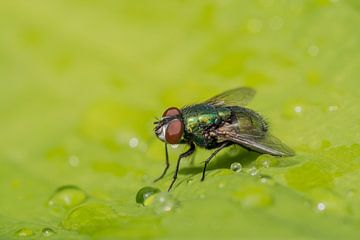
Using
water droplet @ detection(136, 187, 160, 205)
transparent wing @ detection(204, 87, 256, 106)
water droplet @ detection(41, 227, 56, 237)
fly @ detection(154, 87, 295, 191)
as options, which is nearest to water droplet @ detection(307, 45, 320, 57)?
transparent wing @ detection(204, 87, 256, 106)

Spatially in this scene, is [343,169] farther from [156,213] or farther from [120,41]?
[120,41]

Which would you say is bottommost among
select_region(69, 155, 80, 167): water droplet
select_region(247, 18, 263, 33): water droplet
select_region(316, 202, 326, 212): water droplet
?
select_region(316, 202, 326, 212): water droplet

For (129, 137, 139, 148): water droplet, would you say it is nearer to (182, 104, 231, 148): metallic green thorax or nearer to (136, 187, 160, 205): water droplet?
(182, 104, 231, 148): metallic green thorax

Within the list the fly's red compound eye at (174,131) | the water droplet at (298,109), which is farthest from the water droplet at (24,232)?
the water droplet at (298,109)

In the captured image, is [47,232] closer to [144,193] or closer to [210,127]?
[144,193]

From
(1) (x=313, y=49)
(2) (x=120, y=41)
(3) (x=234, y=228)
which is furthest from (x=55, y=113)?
(3) (x=234, y=228)

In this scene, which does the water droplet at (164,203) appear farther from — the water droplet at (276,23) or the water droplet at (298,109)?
the water droplet at (276,23)

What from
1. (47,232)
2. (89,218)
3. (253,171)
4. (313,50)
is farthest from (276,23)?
(47,232)
